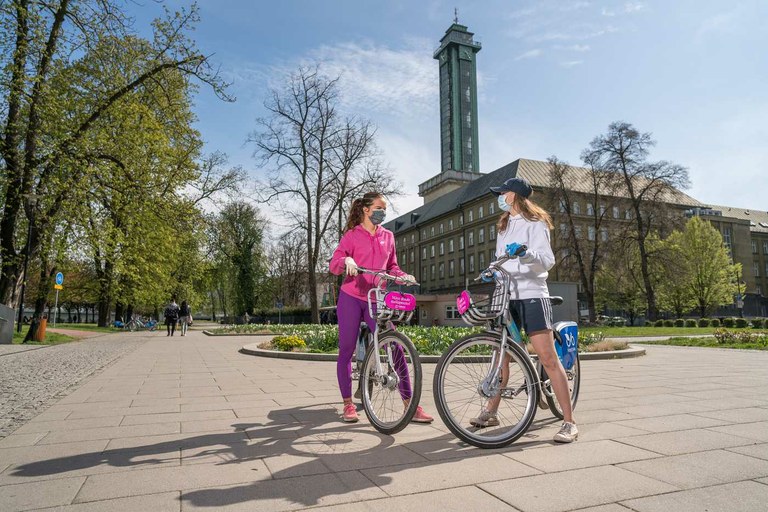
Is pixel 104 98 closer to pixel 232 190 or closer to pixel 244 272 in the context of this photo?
pixel 232 190

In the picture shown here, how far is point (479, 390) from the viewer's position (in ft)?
12.7

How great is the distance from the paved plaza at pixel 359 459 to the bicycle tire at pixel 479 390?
0.14 m

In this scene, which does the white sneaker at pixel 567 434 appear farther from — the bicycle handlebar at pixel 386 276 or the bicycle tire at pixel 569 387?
the bicycle handlebar at pixel 386 276

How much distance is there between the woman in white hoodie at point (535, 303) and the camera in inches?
151

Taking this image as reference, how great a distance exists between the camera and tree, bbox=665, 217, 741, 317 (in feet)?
165

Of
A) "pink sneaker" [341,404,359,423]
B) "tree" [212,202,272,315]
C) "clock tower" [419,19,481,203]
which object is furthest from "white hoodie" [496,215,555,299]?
"clock tower" [419,19,481,203]

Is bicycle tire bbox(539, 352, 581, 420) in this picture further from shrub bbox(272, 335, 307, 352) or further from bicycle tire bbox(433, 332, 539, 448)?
shrub bbox(272, 335, 307, 352)

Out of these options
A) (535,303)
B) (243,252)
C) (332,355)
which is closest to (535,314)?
(535,303)

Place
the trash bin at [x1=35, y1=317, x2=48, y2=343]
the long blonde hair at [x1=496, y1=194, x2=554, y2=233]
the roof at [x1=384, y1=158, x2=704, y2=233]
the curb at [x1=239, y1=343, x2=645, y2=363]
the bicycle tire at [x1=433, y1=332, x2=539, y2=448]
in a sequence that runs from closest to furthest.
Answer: the bicycle tire at [x1=433, y1=332, x2=539, y2=448] → the long blonde hair at [x1=496, y1=194, x2=554, y2=233] → the curb at [x1=239, y1=343, x2=645, y2=363] → the trash bin at [x1=35, y1=317, x2=48, y2=343] → the roof at [x1=384, y1=158, x2=704, y2=233]

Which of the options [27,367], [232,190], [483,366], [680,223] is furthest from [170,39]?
[680,223]

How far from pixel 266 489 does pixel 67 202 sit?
16.5 metres

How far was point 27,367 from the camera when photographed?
32.0 ft

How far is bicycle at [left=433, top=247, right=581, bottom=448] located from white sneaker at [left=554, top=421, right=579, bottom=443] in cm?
30

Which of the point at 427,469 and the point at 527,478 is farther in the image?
the point at 427,469
